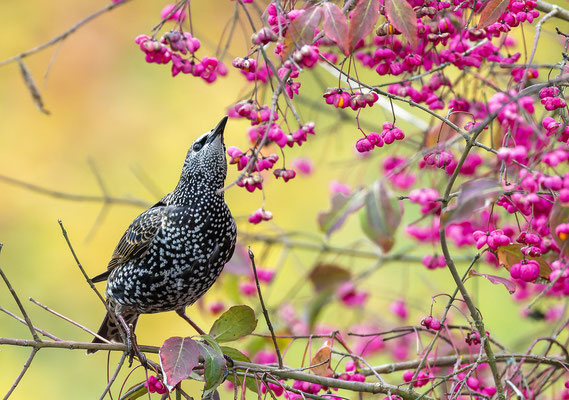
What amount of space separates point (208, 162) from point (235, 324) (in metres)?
0.96

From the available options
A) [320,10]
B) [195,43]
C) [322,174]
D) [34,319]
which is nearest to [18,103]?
[34,319]

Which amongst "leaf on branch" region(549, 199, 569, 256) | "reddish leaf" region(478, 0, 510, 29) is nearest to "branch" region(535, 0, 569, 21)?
"reddish leaf" region(478, 0, 510, 29)

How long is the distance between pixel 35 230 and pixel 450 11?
4.96m

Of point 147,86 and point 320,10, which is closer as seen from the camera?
point 320,10

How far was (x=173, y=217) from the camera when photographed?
3.14m

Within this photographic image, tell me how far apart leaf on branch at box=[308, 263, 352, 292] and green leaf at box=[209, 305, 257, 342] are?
37.8 inches

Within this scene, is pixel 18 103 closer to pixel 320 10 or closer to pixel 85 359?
pixel 85 359

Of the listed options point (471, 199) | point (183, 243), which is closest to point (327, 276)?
point (183, 243)

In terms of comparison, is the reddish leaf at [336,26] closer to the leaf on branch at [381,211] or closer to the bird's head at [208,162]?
the leaf on branch at [381,211]

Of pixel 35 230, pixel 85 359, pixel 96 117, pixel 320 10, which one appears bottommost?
pixel 85 359

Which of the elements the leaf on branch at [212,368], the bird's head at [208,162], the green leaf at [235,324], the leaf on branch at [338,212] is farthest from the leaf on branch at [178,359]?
the bird's head at [208,162]

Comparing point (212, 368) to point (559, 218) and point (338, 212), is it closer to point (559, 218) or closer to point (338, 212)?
point (338, 212)

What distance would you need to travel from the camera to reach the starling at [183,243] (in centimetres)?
307

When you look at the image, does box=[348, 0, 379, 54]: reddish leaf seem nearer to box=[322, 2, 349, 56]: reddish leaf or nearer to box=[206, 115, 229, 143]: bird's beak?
box=[322, 2, 349, 56]: reddish leaf
